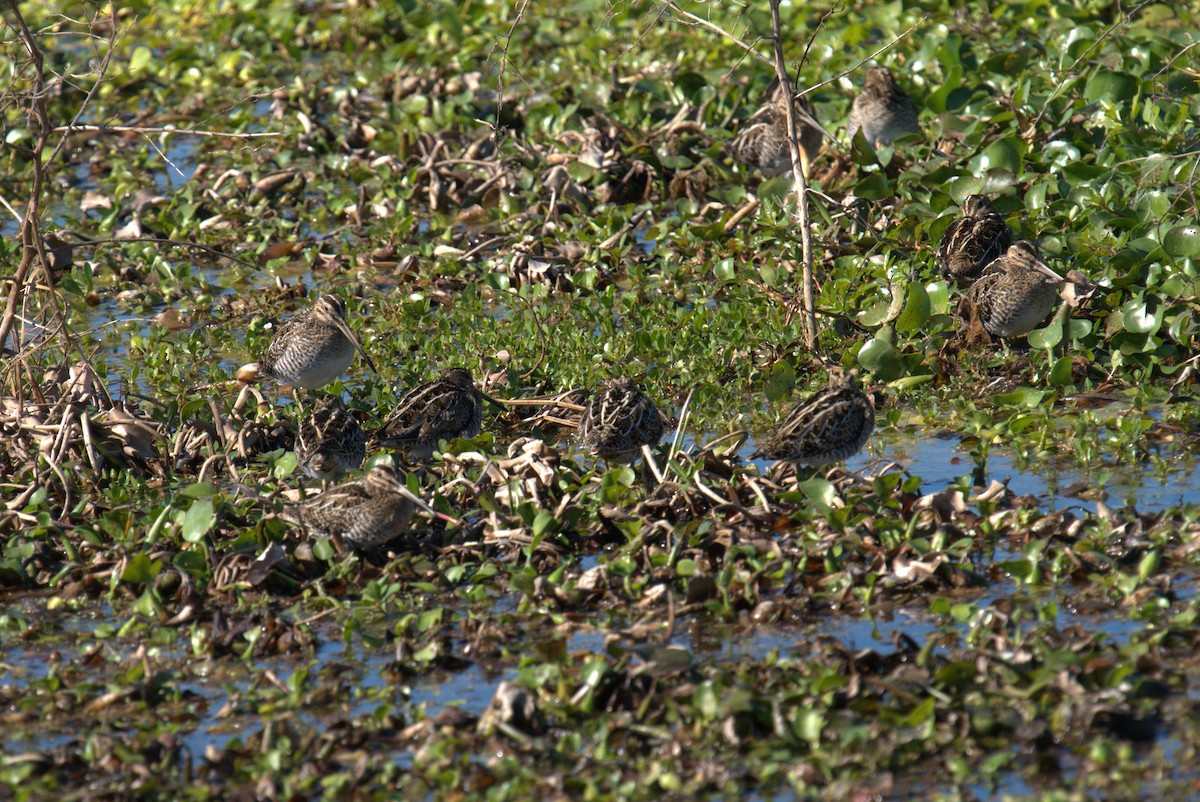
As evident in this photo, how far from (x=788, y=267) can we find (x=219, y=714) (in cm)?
536

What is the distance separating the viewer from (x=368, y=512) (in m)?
6.68

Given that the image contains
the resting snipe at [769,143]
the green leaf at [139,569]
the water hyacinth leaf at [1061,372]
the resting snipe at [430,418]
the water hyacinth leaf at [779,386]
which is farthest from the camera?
the resting snipe at [769,143]

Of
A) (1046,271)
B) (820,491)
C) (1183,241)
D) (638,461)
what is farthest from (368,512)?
(1183,241)

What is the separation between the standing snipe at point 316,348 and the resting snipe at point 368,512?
1.94 metres

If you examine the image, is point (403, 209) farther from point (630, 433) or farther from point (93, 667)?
point (93, 667)

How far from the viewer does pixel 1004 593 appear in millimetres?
6141

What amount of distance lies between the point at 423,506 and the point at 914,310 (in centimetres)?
319

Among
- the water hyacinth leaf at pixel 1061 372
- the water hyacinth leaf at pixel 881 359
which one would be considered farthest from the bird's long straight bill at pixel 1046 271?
the water hyacinth leaf at pixel 881 359

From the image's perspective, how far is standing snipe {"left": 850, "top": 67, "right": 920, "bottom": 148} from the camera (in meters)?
11.3

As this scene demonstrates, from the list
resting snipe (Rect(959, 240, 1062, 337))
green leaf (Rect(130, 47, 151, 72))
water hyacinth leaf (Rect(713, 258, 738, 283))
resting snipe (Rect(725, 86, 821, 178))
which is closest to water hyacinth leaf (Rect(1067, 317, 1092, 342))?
resting snipe (Rect(959, 240, 1062, 337))

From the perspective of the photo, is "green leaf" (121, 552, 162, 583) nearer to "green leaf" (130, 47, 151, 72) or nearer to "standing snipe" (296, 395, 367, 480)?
"standing snipe" (296, 395, 367, 480)

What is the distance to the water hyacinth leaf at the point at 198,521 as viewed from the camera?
6742 millimetres

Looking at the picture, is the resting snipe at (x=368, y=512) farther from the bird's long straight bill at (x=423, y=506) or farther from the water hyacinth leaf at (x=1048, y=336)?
the water hyacinth leaf at (x=1048, y=336)

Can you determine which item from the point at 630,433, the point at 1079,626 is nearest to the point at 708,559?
the point at 630,433
